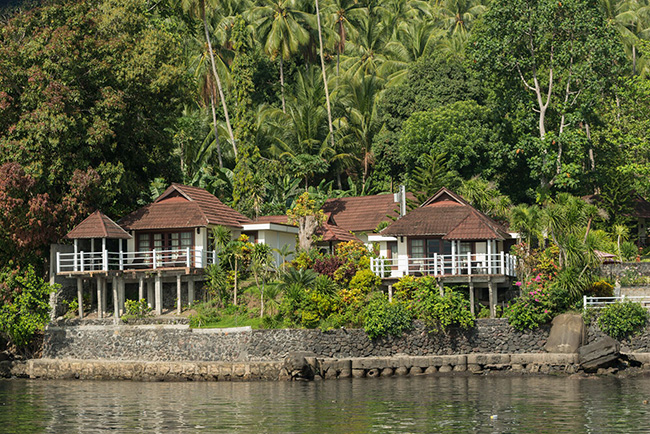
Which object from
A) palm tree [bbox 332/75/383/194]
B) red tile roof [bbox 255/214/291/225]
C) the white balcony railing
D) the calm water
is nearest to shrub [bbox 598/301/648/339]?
the calm water

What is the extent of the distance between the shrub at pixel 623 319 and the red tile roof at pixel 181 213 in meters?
19.7

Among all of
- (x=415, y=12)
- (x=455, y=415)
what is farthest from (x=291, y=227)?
(x=415, y=12)

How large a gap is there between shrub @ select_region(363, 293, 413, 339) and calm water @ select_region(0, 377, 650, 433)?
2858 mm

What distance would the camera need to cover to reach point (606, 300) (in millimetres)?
47000

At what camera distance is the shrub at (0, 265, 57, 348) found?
48.1 m

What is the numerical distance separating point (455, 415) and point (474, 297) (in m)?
17.9

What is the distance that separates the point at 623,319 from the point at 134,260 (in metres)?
24.7

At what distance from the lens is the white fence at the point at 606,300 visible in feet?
147

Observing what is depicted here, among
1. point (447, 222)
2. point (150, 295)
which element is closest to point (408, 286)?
point (447, 222)

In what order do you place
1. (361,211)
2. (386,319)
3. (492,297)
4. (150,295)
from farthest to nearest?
1. (361,211)
2. (150,295)
3. (492,297)
4. (386,319)

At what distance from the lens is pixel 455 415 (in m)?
32.0

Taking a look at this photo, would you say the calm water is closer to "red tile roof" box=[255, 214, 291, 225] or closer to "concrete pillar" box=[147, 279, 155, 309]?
"concrete pillar" box=[147, 279, 155, 309]

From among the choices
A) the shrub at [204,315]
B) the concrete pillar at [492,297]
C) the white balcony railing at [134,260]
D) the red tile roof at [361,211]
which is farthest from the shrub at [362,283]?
the red tile roof at [361,211]

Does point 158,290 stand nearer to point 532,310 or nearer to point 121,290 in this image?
point 121,290
